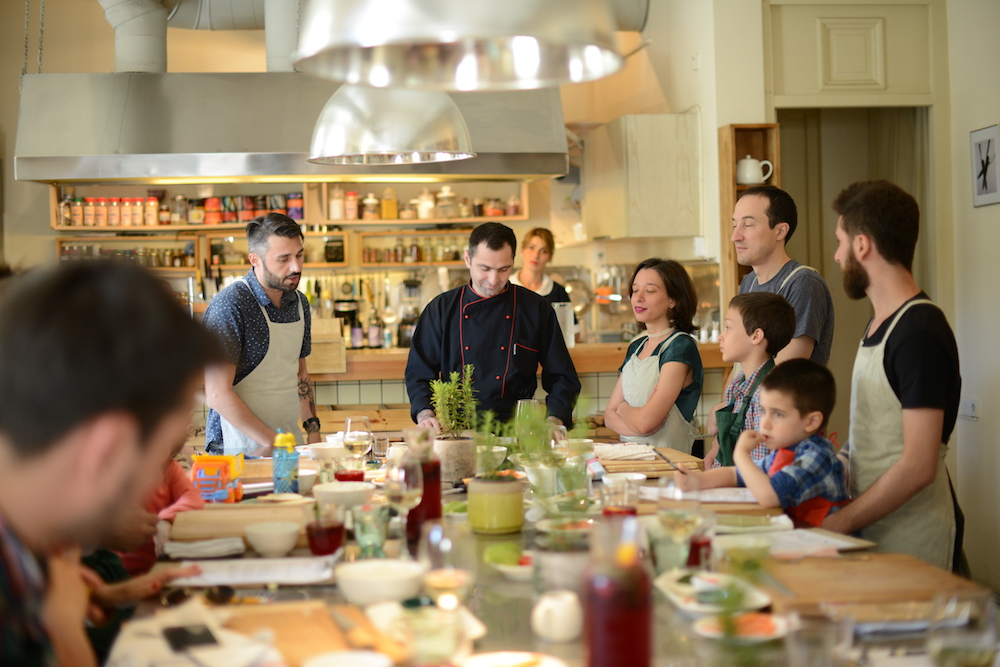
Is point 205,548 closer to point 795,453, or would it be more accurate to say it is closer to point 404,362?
point 795,453

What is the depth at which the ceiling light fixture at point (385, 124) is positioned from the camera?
2.41 m

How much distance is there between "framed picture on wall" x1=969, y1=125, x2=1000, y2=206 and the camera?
4605 millimetres

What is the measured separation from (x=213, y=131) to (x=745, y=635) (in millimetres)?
4599

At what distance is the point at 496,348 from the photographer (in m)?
3.63

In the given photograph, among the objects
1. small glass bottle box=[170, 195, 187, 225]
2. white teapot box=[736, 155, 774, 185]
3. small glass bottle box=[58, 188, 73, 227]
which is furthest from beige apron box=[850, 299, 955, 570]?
small glass bottle box=[58, 188, 73, 227]

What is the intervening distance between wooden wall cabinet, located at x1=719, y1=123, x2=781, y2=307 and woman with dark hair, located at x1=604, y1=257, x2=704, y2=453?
6.98 feet

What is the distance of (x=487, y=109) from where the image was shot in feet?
16.9

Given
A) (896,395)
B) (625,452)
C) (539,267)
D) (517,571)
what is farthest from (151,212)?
(517,571)

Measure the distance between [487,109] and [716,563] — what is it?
401 centimetres

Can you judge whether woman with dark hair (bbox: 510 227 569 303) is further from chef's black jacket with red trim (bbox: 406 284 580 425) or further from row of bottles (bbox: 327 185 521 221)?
chef's black jacket with red trim (bbox: 406 284 580 425)

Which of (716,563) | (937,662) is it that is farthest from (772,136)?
(937,662)

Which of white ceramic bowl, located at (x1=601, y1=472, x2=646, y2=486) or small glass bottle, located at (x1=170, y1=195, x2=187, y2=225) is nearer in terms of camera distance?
white ceramic bowl, located at (x1=601, y1=472, x2=646, y2=486)

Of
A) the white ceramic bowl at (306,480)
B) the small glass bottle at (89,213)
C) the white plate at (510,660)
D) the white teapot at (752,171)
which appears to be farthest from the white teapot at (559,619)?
the small glass bottle at (89,213)

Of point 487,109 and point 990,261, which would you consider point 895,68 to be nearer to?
point 990,261
